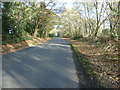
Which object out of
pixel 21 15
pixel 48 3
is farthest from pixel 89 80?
pixel 48 3

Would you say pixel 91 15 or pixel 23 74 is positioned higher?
pixel 91 15

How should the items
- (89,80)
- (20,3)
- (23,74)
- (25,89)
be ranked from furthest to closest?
(20,3), (23,74), (89,80), (25,89)

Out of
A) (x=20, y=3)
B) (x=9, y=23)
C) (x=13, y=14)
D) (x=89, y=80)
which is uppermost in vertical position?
(x=20, y=3)

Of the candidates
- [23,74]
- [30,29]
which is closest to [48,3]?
[30,29]

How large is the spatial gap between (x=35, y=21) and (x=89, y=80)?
964 inches

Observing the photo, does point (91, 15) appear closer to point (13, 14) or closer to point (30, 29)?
point (30, 29)

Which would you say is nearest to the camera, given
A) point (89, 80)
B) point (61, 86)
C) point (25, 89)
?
point (25, 89)

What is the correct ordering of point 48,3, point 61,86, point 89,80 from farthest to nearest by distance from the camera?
1. point 48,3
2. point 89,80
3. point 61,86

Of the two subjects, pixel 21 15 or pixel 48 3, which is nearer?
pixel 21 15

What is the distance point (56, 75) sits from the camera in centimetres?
482

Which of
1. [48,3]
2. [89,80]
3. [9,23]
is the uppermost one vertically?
[48,3]

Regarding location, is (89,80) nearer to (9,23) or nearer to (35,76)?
(35,76)

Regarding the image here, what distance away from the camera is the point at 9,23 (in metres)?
14.8

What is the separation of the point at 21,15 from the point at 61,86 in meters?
14.7
